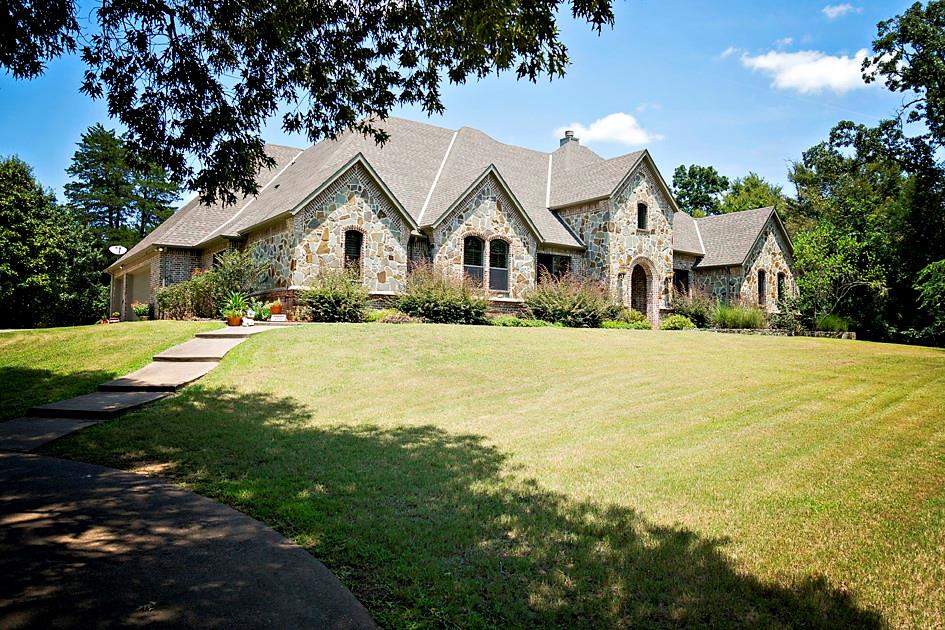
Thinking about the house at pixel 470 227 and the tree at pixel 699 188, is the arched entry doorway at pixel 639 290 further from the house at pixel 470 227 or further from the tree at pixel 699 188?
the tree at pixel 699 188

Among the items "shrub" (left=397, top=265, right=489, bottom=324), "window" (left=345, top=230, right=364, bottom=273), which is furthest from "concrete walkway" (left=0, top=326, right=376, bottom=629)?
"window" (left=345, top=230, right=364, bottom=273)

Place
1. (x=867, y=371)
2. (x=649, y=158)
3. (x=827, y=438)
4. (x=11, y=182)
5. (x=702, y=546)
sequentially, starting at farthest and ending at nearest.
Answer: (x=11, y=182) < (x=649, y=158) < (x=867, y=371) < (x=827, y=438) < (x=702, y=546)

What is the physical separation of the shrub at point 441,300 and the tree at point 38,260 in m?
23.9

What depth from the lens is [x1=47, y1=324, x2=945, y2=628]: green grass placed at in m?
3.26

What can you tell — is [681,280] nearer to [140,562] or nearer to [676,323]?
[676,323]

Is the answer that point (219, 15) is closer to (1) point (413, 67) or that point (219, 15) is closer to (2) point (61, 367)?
(1) point (413, 67)

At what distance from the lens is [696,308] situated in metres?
27.7

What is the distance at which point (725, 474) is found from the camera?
213 inches

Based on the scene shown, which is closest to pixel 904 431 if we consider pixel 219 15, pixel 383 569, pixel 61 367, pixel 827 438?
pixel 827 438

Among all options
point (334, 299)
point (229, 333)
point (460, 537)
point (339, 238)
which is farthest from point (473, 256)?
point (460, 537)

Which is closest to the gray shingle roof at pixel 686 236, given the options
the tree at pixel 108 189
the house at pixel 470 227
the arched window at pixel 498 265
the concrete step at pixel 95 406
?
the house at pixel 470 227

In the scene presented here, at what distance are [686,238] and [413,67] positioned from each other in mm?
28232

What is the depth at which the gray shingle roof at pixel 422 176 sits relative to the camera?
73.8 feet

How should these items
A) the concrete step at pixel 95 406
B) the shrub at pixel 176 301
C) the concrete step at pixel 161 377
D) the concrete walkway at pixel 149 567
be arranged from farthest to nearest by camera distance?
the shrub at pixel 176 301
the concrete step at pixel 161 377
the concrete step at pixel 95 406
the concrete walkway at pixel 149 567
